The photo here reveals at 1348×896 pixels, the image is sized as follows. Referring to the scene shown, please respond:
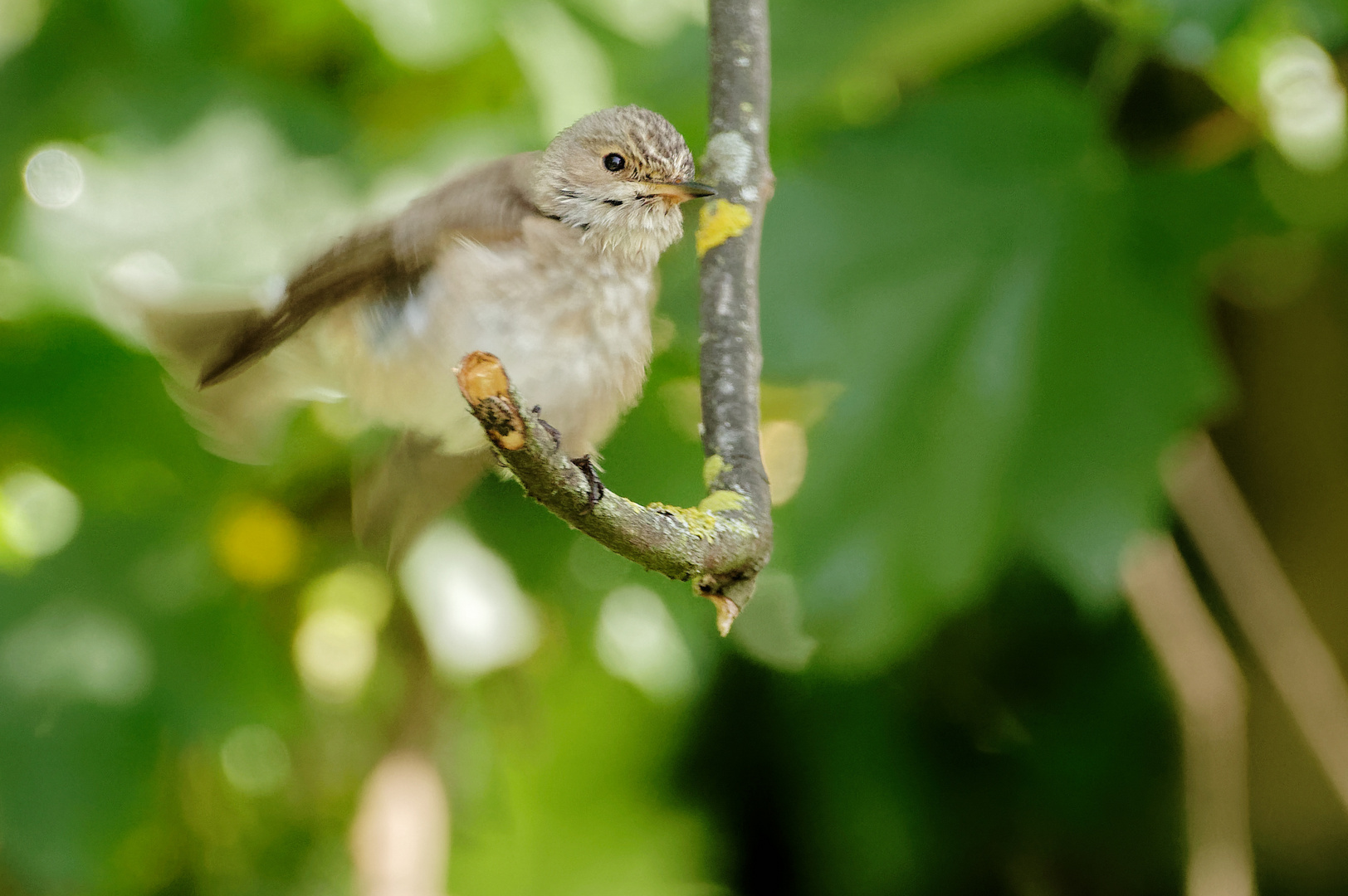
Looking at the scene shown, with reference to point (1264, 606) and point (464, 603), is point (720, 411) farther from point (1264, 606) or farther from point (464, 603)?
point (1264, 606)

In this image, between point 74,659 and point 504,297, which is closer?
point 504,297

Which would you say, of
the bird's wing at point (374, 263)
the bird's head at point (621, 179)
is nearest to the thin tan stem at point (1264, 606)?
the bird's head at point (621, 179)

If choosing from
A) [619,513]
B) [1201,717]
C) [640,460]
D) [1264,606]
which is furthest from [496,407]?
[1264,606]

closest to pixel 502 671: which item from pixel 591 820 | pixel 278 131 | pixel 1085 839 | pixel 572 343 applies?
pixel 591 820

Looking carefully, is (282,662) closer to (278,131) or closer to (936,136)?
(278,131)

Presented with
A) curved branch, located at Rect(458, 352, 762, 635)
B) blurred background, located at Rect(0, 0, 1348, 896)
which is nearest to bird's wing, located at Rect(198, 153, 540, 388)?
blurred background, located at Rect(0, 0, 1348, 896)

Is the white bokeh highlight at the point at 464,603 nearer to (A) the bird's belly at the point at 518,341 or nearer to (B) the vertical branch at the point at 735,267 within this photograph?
(A) the bird's belly at the point at 518,341
